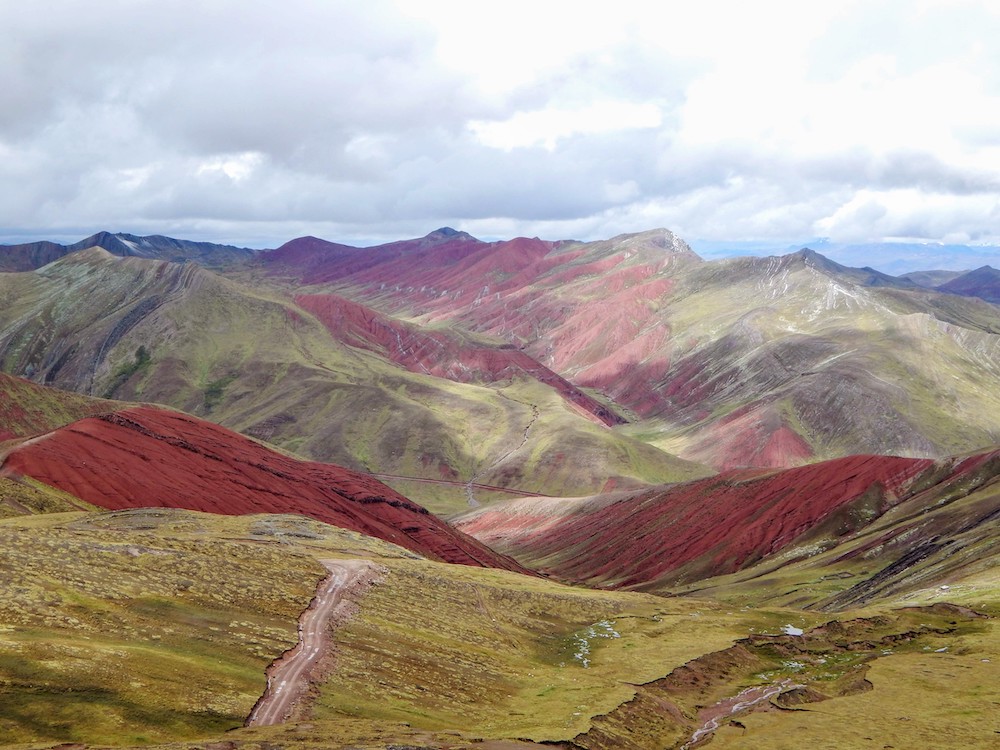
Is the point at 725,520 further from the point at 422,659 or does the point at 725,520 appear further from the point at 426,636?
the point at 422,659

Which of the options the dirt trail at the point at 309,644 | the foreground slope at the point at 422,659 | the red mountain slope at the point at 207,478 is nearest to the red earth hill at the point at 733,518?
the red mountain slope at the point at 207,478

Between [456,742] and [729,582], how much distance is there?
9470cm

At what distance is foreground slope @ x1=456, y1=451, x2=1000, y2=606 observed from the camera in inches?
4739

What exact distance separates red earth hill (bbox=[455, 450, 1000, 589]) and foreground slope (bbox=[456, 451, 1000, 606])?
194 millimetres

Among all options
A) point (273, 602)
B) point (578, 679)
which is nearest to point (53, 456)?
point (273, 602)

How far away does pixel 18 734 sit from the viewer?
122 ft

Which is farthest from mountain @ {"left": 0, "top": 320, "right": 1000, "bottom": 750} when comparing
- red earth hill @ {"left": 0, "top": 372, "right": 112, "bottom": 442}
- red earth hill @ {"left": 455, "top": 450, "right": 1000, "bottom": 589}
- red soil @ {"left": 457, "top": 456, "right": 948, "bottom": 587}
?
red earth hill @ {"left": 0, "top": 372, "right": 112, "bottom": 442}

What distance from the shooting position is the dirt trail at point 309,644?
4547 centimetres

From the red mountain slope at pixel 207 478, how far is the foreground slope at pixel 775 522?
78.0ft

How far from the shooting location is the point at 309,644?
184 ft

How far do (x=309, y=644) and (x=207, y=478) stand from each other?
87.3m

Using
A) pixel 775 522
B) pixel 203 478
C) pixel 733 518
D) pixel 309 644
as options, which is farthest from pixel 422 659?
pixel 733 518

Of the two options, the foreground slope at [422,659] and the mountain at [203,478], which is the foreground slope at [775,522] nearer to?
the mountain at [203,478]

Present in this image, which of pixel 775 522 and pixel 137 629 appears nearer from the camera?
pixel 137 629
